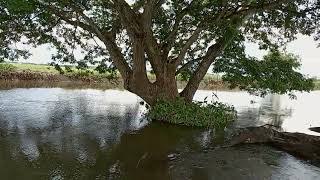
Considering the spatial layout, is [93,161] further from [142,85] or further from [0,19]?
[0,19]

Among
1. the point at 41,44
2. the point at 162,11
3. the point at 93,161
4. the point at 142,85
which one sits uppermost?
the point at 162,11

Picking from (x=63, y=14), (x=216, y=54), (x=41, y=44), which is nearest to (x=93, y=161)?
(x=63, y=14)

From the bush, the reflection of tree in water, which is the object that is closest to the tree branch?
the reflection of tree in water

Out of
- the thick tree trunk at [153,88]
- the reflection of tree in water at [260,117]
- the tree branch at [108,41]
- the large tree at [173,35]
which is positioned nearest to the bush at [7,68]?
the large tree at [173,35]

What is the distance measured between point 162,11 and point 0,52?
8.29 meters

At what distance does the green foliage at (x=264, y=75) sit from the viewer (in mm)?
17938

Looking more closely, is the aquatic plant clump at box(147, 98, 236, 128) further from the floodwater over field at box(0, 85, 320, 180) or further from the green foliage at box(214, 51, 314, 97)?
the green foliage at box(214, 51, 314, 97)

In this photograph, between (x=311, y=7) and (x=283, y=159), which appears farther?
(x=311, y=7)

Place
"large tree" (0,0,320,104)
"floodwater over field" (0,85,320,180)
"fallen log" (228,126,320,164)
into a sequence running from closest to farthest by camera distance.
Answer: "floodwater over field" (0,85,320,180) → "fallen log" (228,126,320,164) → "large tree" (0,0,320,104)

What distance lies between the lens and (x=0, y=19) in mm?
15625

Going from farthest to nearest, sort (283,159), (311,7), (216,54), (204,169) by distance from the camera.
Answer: (216,54) < (311,7) < (283,159) < (204,169)

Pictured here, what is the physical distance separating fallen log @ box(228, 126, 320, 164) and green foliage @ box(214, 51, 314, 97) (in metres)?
5.67

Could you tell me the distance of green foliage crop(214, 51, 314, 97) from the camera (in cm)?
1794

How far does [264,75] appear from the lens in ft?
60.0
